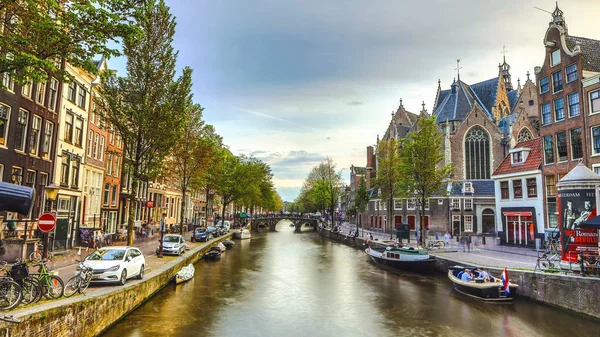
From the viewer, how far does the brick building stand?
96.7 feet

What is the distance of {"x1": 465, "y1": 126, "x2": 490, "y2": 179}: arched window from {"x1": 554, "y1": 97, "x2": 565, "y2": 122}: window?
30319 millimetres

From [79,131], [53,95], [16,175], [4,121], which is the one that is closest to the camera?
[4,121]

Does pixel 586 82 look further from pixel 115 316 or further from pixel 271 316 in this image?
pixel 115 316

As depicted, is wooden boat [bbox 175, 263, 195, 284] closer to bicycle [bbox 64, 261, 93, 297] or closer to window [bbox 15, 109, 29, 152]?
bicycle [bbox 64, 261, 93, 297]

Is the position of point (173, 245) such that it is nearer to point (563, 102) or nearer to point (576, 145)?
point (576, 145)

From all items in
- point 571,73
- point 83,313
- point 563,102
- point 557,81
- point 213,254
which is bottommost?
point 213,254

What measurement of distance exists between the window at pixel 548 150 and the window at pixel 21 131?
4201 cm

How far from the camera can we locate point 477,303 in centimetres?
2180

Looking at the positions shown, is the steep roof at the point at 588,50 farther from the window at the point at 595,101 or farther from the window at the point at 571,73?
the window at the point at 595,101

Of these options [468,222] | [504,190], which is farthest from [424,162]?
[468,222]

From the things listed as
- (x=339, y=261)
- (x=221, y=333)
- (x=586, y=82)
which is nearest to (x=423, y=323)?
(x=221, y=333)

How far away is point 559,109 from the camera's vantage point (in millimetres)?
32312

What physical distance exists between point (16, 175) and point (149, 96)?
9813mm

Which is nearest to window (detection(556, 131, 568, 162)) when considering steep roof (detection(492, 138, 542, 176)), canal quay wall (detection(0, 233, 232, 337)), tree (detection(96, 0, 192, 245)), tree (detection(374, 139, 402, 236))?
steep roof (detection(492, 138, 542, 176))
